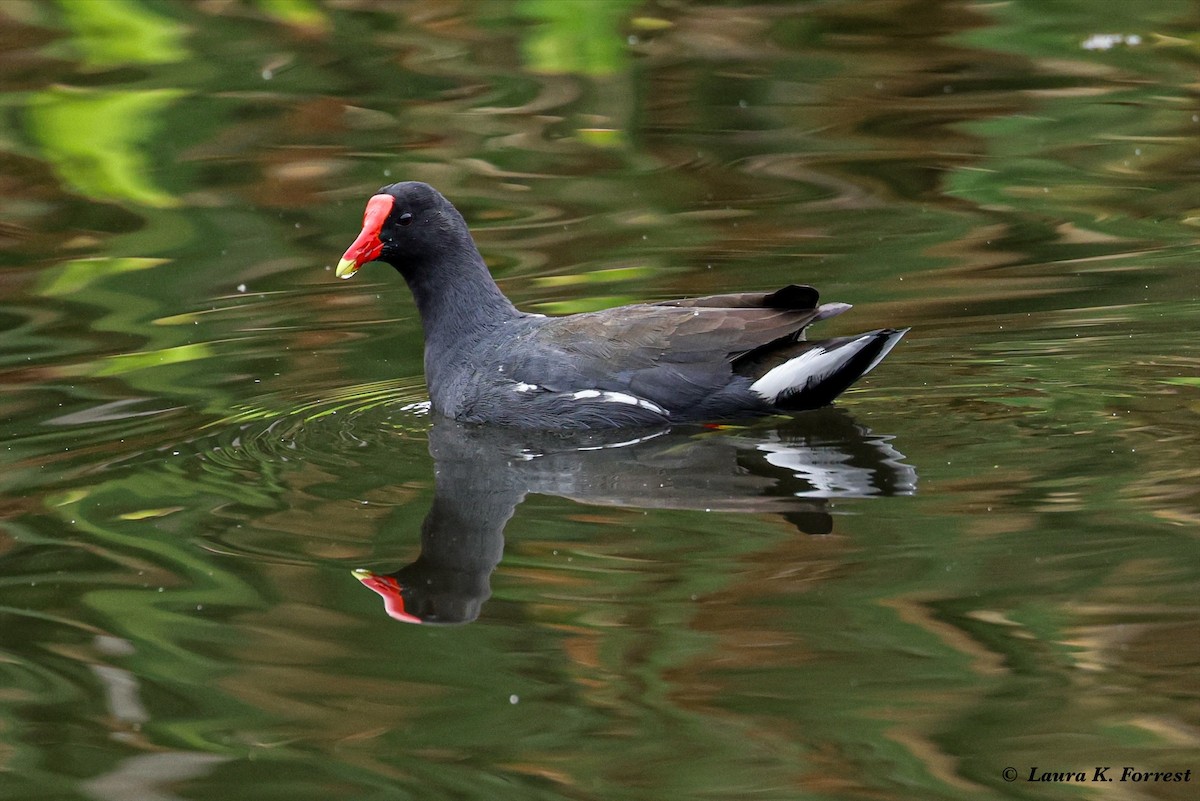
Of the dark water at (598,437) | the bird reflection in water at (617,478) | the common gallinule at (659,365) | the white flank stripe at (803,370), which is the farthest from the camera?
the common gallinule at (659,365)

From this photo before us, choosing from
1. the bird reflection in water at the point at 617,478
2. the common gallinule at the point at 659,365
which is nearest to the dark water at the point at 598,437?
the bird reflection in water at the point at 617,478

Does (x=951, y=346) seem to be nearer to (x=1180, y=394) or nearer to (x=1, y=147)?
(x=1180, y=394)

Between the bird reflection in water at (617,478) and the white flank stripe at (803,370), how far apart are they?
0.47 feet

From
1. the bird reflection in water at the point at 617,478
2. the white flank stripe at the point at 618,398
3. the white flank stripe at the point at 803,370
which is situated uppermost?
the white flank stripe at the point at 803,370

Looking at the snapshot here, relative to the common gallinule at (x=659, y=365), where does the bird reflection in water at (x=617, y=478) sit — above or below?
below

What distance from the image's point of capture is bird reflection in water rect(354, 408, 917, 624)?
4.93m

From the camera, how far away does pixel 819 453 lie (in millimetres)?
5879

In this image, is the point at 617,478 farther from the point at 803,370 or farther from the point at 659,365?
the point at 803,370

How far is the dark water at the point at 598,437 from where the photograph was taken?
394 cm

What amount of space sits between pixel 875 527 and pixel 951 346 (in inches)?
82.7

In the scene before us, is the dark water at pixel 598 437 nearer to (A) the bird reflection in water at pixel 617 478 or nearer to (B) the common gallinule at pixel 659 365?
(A) the bird reflection in water at pixel 617 478

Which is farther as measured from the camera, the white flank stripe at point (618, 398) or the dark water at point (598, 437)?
the white flank stripe at point (618, 398)

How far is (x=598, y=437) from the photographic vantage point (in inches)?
246

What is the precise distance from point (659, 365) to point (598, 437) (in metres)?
0.34
